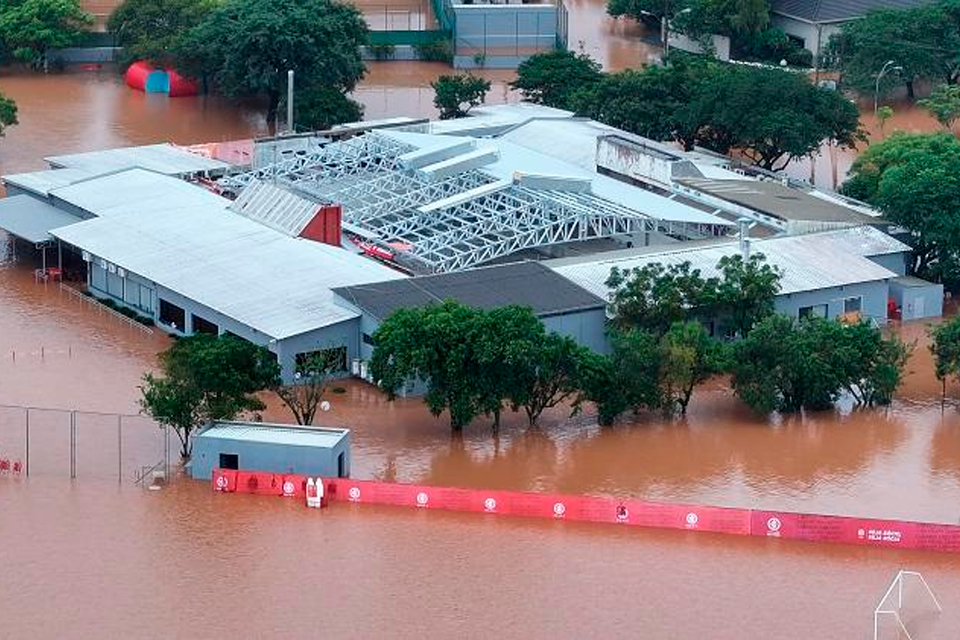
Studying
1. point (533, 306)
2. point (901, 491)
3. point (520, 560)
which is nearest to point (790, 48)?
point (533, 306)

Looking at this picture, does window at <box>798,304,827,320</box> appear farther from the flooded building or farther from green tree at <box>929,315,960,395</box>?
green tree at <box>929,315,960,395</box>

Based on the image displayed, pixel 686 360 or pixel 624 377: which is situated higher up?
pixel 686 360

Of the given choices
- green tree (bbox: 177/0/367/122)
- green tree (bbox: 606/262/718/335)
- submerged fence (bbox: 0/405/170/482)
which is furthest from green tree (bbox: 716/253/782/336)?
green tree (bbox: 177/0/367/122)

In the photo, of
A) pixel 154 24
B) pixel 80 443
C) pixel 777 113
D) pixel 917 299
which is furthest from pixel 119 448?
pixel 154 24

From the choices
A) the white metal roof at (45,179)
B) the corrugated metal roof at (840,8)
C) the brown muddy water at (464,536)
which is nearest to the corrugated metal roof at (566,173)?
the white metal roof at (45,179)

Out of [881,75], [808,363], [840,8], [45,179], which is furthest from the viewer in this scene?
[840,8]

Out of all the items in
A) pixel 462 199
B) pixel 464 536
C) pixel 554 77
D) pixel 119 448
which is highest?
pixel 554 77

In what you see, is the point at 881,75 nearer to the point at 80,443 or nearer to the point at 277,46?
the point at 277,46

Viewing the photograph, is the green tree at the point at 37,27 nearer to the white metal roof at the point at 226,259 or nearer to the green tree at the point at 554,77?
the green tree at the point at 554,77

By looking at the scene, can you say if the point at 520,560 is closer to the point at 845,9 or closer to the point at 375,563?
the point at 375,563
